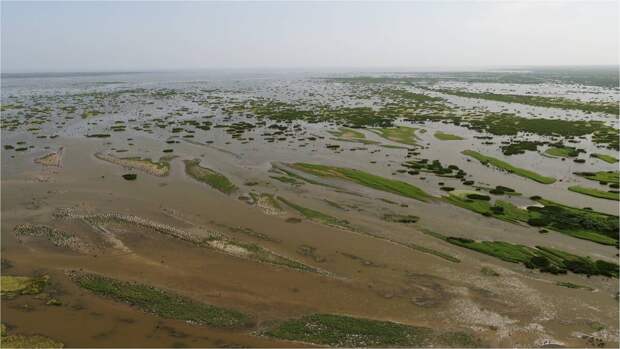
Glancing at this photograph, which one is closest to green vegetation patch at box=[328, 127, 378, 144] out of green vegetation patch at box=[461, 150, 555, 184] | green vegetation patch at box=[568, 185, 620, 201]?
green vegetation patch at box=[461, 150, 555, 184]

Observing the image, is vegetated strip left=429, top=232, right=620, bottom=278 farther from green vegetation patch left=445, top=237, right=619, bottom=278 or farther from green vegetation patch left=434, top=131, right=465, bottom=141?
green vegetation patch left=434, top=131, right=465, bottom=141

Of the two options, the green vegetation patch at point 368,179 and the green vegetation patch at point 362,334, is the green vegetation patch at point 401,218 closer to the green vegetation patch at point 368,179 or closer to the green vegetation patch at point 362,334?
the green vegetation patch at point 368,179

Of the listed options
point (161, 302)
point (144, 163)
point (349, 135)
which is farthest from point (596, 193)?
point (144, 163)

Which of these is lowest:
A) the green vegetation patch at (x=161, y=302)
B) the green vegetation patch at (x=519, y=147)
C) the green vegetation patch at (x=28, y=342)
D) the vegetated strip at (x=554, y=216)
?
the green vegetation patch at (x=28, y=342)

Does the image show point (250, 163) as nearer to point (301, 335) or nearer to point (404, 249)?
point (404, 249)

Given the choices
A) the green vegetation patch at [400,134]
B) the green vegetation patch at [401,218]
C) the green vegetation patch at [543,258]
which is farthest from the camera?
the green vegetation patch at [400,134]

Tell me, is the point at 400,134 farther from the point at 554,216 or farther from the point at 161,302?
the point at 161,302

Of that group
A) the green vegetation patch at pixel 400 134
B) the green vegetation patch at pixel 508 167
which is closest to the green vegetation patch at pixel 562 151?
the green vegetation patch at pixel 508 167
